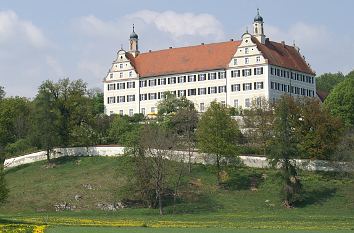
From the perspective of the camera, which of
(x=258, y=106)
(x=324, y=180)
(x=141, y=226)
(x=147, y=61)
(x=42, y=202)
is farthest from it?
(x=147, y=61)

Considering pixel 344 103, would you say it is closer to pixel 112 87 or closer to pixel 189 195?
pixel 189 195

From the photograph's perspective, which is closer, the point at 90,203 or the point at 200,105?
the point at 90,203

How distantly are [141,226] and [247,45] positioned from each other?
251 ft

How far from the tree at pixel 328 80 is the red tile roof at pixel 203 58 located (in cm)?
3813

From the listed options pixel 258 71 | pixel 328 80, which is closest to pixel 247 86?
pixel 258 71

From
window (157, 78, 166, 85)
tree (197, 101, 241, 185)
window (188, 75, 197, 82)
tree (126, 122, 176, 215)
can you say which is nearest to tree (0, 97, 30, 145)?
window (157, 78, 166, 85)

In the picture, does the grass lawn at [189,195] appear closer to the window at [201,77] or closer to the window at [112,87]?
the window at [201,77]

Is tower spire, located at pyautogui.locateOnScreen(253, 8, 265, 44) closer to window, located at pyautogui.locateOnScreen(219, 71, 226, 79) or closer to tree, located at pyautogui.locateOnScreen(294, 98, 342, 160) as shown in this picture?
window, located at pyautogui.locateOnScreen(219, 71, 226, 79)

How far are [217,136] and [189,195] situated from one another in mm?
10088

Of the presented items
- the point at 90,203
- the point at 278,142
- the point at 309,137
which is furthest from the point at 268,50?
the point at 90,203

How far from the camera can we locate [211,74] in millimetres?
136875

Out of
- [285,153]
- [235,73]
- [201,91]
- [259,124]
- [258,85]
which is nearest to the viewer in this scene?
[285,153]

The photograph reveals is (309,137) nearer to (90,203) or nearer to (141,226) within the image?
(90,203)

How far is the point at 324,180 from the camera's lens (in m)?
94.5
